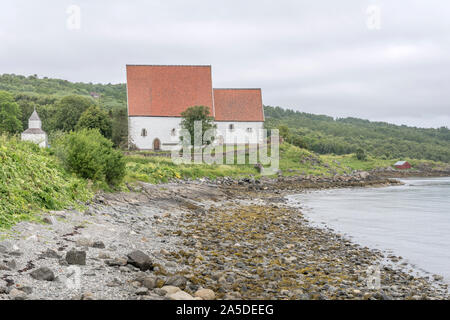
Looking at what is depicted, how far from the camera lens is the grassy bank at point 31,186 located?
10.6 meters

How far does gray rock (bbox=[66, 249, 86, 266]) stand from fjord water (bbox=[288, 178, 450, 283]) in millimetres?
8280

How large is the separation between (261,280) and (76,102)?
55.6 meters

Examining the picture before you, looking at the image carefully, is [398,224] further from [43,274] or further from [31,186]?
[43,274]

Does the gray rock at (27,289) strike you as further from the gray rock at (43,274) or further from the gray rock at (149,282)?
the gray rock at (149,282)

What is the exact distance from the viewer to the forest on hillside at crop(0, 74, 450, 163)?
56.9m

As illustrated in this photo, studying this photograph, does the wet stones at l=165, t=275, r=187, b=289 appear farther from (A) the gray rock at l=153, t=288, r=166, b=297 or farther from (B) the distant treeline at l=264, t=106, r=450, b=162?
(B) the distant treeline at l=264, t=106, r=450, b=162

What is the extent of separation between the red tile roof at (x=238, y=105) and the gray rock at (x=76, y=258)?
153 ft

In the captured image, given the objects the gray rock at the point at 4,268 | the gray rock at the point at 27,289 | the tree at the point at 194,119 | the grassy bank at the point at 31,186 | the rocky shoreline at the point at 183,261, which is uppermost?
the tree at the point at 194,119

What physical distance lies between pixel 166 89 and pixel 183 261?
148ft

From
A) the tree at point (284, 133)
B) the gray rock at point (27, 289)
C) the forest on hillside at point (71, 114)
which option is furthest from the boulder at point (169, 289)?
the tree at point (284, 133)

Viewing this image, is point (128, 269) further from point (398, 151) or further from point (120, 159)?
point (398, 151)

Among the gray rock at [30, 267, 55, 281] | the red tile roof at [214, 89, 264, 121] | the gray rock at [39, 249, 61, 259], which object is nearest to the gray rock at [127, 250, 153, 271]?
the gray rock at [39, 249, 61, 259]

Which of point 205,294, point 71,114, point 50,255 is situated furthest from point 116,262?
point 71,114

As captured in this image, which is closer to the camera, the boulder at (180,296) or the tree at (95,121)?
the boulder at (180,296)
